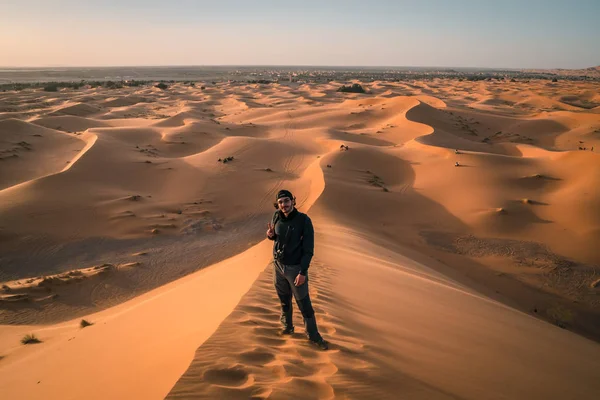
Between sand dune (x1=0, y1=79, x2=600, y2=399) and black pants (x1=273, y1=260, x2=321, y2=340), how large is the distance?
19cm

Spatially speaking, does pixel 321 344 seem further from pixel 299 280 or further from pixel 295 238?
pixel 295 238

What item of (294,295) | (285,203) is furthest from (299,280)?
(285,203)

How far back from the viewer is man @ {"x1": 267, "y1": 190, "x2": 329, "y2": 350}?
10.6ft

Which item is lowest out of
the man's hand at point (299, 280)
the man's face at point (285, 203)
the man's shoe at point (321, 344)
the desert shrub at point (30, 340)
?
the desert shrub at point (30, 340)

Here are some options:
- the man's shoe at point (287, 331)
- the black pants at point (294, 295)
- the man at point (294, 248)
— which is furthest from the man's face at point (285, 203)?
the man's shoe at point (287, 331)

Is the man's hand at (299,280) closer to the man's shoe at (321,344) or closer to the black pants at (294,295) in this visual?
the black pants at (294,295)

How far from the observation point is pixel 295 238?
3260mm

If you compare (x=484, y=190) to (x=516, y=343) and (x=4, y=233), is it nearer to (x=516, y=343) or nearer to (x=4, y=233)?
(x=516, y=343)

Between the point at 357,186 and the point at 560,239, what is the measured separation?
6.08 meters

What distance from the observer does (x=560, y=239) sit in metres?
9.95

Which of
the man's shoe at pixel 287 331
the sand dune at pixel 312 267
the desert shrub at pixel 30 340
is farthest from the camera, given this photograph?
the desert shrub at pixel 30 340

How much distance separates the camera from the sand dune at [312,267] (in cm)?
329

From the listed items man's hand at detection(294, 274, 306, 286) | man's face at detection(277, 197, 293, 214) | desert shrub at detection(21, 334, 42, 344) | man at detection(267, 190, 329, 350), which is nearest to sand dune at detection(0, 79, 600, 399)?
desert shrub at detection(21, 334, 42, 344)

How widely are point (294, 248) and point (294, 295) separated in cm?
44
